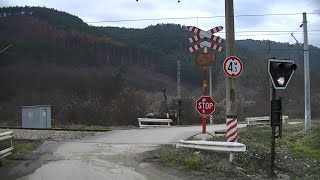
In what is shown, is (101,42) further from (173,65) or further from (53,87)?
(173,65)

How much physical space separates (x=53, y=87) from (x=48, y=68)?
3462 mm

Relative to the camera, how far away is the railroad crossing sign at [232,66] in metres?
12.4

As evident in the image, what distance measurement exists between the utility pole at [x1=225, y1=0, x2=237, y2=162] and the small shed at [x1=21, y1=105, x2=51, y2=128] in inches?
987

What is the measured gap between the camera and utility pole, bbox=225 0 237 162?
12711 millimetres

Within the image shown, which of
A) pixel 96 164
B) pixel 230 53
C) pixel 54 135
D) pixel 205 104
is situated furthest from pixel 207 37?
pixel 54 135

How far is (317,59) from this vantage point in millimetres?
59500

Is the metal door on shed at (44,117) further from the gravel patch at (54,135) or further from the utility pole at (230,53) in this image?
the utility pole at (230,53)

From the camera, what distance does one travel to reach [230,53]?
1280 centimetres

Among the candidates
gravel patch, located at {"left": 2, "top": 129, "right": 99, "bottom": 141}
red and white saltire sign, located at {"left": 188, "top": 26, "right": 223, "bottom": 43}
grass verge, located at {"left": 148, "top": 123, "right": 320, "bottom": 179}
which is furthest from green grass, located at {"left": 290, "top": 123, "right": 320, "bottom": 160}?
gravel patch, located at {"left": 2, "top": 129, "right": 99, "bottom": 141}

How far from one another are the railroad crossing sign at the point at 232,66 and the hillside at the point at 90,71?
33450 millimetres

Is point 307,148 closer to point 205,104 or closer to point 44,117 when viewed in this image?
point 205,104

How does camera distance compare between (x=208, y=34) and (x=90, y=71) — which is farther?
(x=90, y=71)

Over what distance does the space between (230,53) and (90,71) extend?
42401 millimetres

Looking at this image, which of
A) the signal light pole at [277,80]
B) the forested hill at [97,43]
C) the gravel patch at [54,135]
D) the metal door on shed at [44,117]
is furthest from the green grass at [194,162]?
the forested hill at [97,43]
